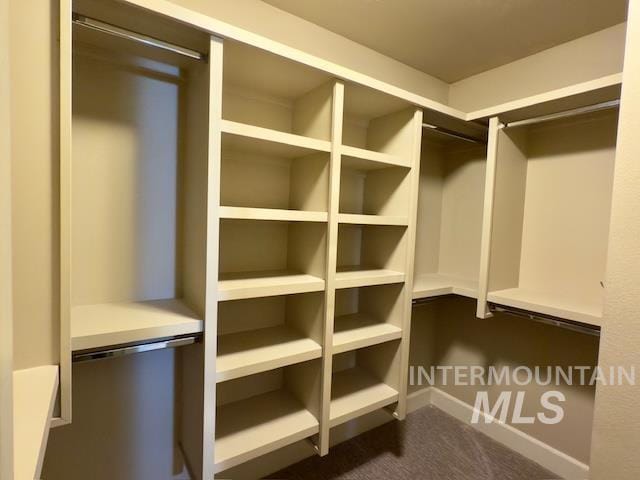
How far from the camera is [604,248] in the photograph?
1561 millimetres

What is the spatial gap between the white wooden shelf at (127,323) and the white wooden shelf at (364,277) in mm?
639

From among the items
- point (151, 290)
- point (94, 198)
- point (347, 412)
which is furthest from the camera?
point (347, 412)

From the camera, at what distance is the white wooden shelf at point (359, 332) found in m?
1.42

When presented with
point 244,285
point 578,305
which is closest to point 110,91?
point 244,285

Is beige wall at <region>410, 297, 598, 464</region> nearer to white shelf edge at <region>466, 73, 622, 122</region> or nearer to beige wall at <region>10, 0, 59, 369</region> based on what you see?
white shelf edge at <region>466, 73, 622, 122</region>

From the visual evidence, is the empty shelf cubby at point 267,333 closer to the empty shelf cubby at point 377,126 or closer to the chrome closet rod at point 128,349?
the chrome closet rod at point 128,349

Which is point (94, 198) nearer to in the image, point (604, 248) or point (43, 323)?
point (43, 323)

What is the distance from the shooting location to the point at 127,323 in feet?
3.34

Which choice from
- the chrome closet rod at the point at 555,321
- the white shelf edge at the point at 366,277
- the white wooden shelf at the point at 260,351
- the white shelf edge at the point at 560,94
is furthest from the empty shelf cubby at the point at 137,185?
the chrome closet rod at the point at 555,321

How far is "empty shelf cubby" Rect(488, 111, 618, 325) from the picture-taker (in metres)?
1.57

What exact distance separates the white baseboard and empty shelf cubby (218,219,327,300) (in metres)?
1.47

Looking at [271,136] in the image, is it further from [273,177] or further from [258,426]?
[258,426]

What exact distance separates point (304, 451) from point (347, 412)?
0.58 metres

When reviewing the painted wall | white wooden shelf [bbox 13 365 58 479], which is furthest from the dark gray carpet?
white wooden shelf [bbox 13 365 58 479]
